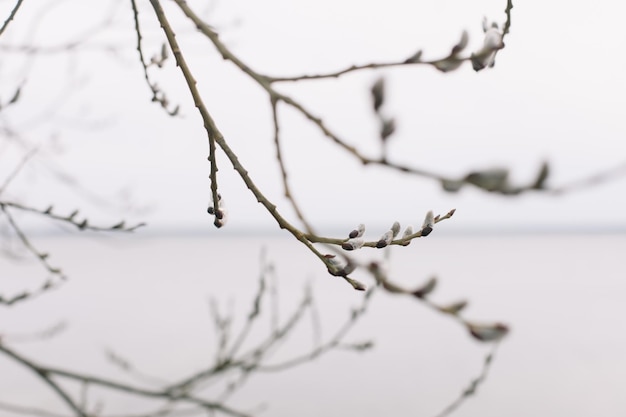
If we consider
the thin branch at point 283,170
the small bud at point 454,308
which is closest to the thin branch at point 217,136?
the thin branch at point 283,170

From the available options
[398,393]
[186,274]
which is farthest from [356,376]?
[186,274]

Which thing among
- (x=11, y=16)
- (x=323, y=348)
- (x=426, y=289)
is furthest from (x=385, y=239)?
(x=323, y=348)

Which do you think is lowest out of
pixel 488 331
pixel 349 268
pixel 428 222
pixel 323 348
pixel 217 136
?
pixel 488 331

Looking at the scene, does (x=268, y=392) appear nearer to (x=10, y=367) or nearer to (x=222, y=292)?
(x=10, y=367)

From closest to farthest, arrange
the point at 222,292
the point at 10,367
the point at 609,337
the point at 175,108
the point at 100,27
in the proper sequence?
the point at 175,108 < the point at 100,27 < the point at 10,367 < the point at 609,337 < the point at 222,292

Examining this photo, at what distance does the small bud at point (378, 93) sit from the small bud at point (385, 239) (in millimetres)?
320

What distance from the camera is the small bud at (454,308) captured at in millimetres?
716

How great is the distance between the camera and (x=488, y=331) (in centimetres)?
69

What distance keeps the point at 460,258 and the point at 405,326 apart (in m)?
33.3

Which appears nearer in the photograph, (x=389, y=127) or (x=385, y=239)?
(x=389, y=127)

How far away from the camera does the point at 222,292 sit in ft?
94.7

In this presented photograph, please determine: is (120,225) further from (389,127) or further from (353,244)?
(389,127)

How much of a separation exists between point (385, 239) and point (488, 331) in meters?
0.30

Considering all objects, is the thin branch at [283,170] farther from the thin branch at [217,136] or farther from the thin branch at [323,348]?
the thin branch at [323,348]
